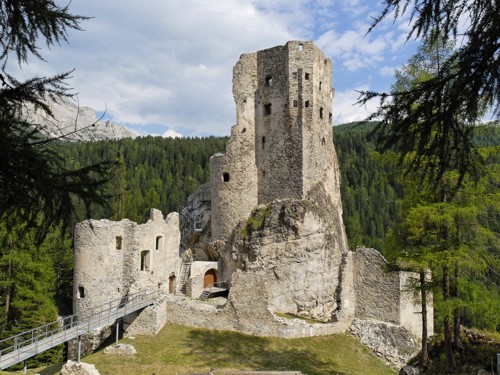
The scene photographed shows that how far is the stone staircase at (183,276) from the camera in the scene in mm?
30673

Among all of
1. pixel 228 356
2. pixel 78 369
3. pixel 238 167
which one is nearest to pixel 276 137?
pixel 238 167

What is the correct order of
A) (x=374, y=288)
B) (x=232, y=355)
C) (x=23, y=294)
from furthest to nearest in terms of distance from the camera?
(x=23, y=294), (x=374, y=288), (x=232, y=355)

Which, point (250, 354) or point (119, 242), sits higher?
point (119, 242)

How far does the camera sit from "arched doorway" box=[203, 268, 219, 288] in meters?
31.4

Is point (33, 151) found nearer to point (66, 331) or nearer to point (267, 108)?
point (66, 331)

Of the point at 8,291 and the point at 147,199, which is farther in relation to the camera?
the point at 147,199

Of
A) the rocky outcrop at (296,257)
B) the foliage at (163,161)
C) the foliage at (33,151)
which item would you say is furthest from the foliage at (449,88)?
the foliage at (163,161)

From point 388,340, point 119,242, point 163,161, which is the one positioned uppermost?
point 163,161

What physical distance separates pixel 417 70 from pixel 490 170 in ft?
13.0

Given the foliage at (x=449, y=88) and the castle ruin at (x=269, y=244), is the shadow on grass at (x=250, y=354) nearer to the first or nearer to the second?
the castle ruin at (x=269, y=244)

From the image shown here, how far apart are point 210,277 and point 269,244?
698 cm

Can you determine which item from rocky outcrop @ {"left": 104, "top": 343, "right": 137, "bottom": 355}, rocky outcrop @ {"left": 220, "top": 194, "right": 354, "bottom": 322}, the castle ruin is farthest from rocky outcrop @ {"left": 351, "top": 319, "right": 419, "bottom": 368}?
rocky outcrop @ {"left": 104, "top": 343, "right": 137, "bottom": 355}

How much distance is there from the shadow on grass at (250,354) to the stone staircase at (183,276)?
8.68 m

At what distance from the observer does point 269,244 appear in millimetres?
26625
